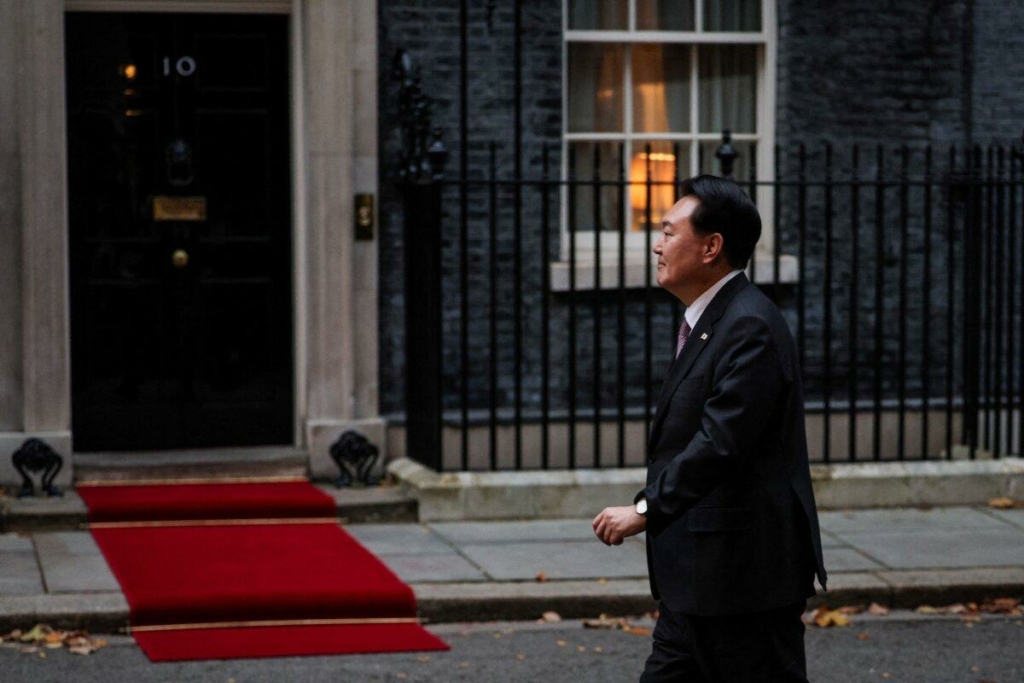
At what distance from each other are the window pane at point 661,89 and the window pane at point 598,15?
243 mm

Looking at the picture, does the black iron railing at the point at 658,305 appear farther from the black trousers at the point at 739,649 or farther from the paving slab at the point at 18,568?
the black trousers at the point at 739,649

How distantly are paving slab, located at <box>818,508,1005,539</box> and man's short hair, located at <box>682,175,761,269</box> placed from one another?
4802 mm

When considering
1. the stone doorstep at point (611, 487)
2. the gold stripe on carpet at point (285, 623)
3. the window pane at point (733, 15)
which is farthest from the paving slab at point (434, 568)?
the window pane at point (733, 15)

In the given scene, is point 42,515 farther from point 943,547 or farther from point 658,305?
point 943,547

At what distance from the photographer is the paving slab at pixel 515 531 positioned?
28.2 ft

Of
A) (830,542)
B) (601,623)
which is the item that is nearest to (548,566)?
(601,623)

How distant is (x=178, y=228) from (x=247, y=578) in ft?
9.35

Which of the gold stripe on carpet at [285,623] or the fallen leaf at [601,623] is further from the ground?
the gold stripe on carpet at [285,623]

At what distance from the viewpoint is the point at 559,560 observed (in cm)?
805

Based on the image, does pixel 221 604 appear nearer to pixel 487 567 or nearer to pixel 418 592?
pixel 418 592

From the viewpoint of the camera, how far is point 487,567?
25.8 ft

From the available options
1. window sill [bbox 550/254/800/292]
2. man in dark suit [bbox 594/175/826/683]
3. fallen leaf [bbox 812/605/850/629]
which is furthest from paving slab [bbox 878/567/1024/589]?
man in dark suit [bbox 594/175/826/683]

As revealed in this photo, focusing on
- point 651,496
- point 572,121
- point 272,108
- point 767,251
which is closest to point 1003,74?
point 767,251

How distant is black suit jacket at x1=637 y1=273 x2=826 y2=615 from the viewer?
3.95 metres
